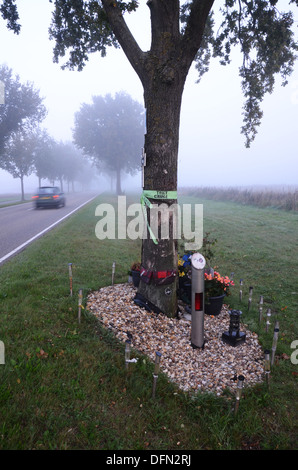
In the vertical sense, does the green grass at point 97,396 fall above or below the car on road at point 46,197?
below

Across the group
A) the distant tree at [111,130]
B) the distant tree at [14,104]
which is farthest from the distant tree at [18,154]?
the distant tree at [111,130]

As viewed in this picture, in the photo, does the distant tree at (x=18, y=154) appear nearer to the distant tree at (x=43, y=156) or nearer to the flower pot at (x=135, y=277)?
the distant tree at (x=43, y=156)

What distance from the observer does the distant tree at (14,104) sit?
2778 centimetres

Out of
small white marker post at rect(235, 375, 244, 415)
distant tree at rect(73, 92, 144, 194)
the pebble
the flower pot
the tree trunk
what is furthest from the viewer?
distant tree at rect(73, 92, 144, 194)

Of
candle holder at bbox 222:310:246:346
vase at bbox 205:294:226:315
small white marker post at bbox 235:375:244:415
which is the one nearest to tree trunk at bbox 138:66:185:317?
vase at bbox 205:294:226:315

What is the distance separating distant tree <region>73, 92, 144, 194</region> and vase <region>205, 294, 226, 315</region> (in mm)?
37215

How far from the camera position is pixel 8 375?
285cm

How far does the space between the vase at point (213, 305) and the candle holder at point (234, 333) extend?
0.69m

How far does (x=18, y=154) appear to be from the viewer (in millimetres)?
32031

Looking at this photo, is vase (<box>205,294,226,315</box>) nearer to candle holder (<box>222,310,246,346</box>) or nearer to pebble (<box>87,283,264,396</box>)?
pebble (<box>87,283,264,396</box>)

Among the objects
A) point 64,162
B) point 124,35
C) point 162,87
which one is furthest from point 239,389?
point 64,162

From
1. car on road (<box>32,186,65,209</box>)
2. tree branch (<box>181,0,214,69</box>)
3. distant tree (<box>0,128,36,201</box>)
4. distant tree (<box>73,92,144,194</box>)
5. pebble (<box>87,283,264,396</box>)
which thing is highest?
distant tree (<box>73,92,144,194</box>)

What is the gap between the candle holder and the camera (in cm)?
394

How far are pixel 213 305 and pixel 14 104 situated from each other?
31.3 meters
